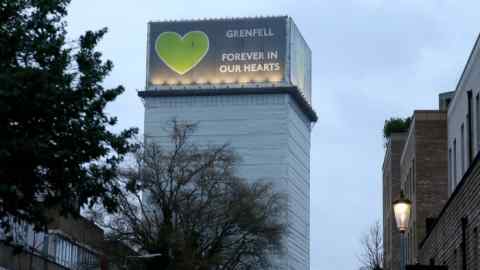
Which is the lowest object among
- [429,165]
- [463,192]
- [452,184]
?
[463,192]

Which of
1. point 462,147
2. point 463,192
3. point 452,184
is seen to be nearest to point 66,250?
point 452,184

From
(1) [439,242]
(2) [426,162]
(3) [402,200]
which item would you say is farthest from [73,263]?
(3) [402,200]

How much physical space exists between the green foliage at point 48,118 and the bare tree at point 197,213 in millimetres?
50891

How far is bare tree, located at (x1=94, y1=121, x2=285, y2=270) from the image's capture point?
80062 mm

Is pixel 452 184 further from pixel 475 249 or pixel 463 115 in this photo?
pixel 475 249

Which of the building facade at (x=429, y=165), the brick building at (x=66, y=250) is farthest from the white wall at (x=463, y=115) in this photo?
the brick building at (x=66, y=250)

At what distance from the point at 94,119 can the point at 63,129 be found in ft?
3.60

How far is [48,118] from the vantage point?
1008 inches

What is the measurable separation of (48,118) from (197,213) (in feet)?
182

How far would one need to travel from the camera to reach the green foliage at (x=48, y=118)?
82.2ft

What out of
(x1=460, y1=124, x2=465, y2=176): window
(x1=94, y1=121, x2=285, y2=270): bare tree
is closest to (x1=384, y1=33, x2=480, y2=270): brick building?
(x1=460, y1=124, x2=465, y2=176): window

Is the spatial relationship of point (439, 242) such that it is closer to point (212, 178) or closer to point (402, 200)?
point (402, 200)

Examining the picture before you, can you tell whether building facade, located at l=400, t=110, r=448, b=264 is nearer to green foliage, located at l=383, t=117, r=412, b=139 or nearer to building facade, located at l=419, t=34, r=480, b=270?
building facade, located at l=419, t=34, r=480, b=270

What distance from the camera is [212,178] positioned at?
8275cm
